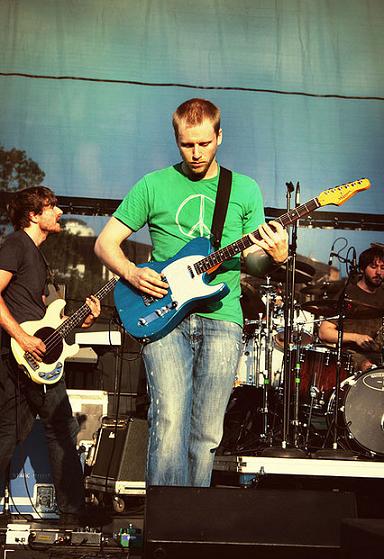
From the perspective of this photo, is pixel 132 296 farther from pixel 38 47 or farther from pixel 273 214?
pixel 38 47

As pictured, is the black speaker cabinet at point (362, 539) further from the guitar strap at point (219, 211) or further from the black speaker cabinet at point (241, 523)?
the guitar strap at point (219, 211)

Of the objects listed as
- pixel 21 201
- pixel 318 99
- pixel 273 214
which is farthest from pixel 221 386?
pixel 318 99

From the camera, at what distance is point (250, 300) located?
7145 mm

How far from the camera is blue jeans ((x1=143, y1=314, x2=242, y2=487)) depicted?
3.58 m

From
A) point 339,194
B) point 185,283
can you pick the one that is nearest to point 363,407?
point 339,194

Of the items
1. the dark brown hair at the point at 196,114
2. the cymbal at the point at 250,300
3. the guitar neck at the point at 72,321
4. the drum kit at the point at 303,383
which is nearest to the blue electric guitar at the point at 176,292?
the dark brown hair at the point at 196,114

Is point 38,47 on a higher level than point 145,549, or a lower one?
higher

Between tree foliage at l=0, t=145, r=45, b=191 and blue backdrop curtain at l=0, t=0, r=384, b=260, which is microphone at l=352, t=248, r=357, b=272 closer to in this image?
blue backdrop curtain at l=0, t=0, r=384, b=260

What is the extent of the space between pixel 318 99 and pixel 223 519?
446 cm

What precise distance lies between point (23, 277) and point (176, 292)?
2059 millimetres

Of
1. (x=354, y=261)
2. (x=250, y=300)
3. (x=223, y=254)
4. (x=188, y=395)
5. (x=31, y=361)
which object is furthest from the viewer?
(x=250, y=300)

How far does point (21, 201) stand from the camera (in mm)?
5836

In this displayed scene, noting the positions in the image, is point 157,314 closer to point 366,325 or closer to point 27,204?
point 27,204

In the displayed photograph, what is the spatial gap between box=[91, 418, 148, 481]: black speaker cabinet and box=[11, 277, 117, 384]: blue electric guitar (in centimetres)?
83
